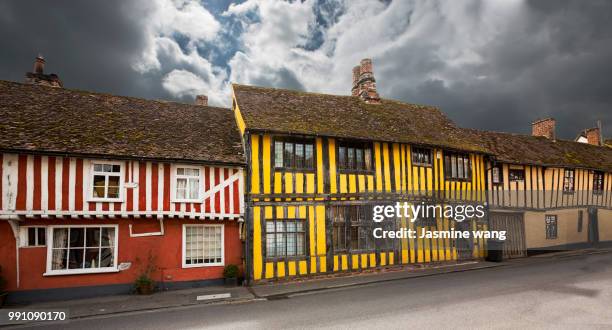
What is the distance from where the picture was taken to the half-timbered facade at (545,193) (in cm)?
1700

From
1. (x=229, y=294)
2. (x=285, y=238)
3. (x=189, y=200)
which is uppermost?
(x=189, y=200)

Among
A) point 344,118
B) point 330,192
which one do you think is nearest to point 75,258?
point 330,192

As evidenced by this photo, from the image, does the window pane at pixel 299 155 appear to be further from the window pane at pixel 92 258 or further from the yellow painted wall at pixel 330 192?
the window pane at pixel 92 258

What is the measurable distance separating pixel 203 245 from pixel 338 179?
556 centimetres

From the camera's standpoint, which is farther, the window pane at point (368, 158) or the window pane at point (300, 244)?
the window pane at point (368, 158)

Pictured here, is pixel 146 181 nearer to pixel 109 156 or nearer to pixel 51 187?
pixel 109 156

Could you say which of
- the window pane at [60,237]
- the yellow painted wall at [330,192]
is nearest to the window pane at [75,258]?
the window pane at [60,237]

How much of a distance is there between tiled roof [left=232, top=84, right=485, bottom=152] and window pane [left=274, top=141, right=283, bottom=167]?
0.61 meters

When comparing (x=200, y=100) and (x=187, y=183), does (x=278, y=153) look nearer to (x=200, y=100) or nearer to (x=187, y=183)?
(x=187, y=183)

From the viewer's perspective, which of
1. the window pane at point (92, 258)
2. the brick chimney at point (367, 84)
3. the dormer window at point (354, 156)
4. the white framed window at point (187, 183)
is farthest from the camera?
the brick chimney at point (367, 84)

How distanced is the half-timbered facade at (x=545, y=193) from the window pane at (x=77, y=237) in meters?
17.3

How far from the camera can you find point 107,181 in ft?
34.6

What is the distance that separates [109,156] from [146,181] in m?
1.32

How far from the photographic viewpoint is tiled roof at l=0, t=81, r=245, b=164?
10.3 m
